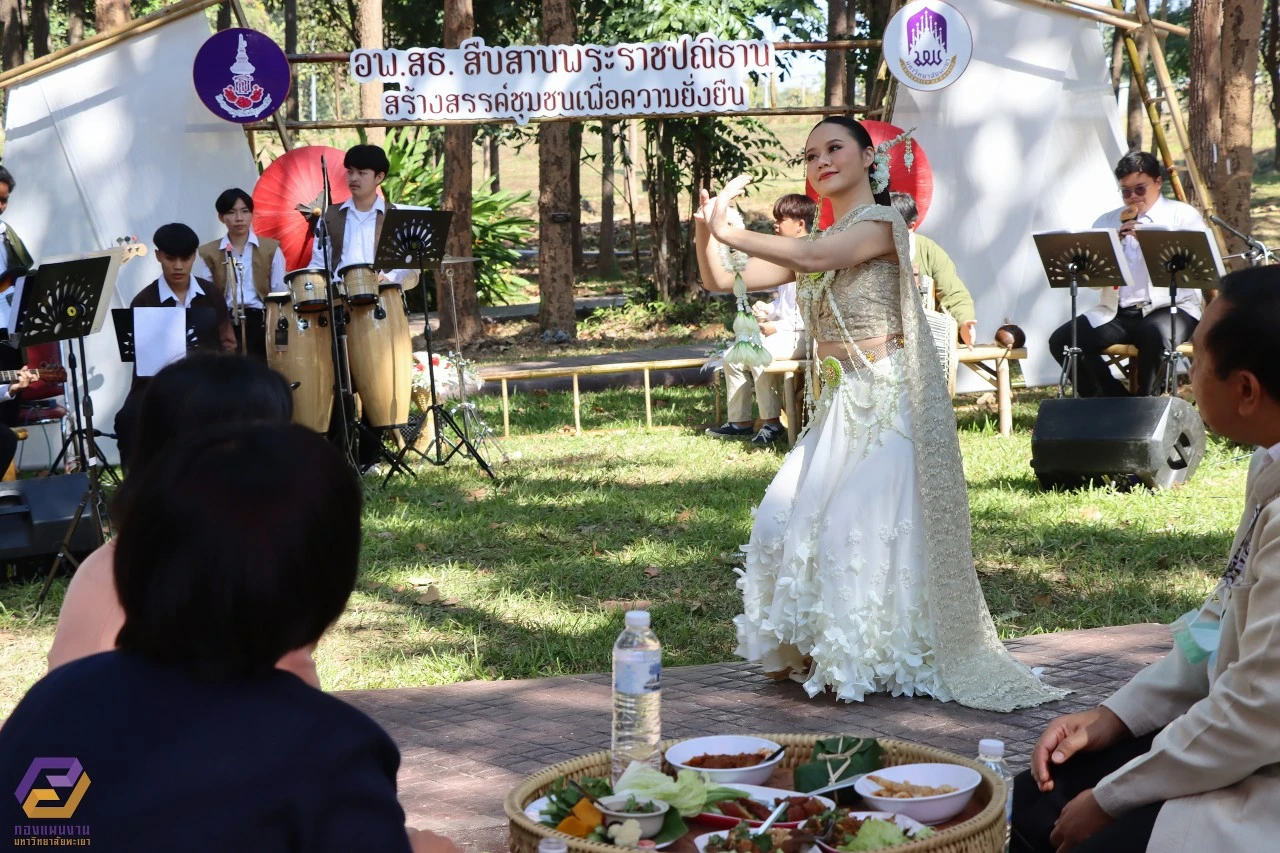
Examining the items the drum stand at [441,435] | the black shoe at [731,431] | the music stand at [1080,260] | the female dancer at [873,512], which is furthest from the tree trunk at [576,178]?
the female dancer at [873,512]

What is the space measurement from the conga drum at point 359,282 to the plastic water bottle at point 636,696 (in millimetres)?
6813

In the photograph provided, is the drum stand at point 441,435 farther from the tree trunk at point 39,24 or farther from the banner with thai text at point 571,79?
the tree trunk at point 39,24

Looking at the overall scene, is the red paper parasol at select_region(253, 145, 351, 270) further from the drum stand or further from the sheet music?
the sheet music

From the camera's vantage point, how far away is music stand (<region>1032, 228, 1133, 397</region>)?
884 centimetres

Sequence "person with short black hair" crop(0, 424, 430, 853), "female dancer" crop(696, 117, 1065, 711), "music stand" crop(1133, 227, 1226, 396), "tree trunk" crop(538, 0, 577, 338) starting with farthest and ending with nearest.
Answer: "tree trunk" crop(538, 0, 577, 338) < "music stand" crop(1133, 227, 1226, 396) < "female dancer" crop(696, 117, 1065, 711) < "person with short black hair" crop(0, 424, 430, 853)

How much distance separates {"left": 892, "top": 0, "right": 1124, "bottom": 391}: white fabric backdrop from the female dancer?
757cm

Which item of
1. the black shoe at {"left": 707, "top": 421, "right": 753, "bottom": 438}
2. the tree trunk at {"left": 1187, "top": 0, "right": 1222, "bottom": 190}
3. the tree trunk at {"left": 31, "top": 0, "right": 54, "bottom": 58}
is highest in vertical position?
the tree trunk at {"left": 31, "top": 0, "right": 54, "bottom": 58}

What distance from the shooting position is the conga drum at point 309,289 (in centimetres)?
914

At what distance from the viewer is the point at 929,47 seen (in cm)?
1187

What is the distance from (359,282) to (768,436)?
3273 millimetres

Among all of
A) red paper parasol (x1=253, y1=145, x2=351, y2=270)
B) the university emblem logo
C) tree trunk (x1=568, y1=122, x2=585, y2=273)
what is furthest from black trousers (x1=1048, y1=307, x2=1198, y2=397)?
tree trunk (x1=568, y1=122, x2=585, y2=273)

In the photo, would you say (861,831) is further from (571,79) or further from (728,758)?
(571,79)

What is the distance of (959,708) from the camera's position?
4820 millimetres

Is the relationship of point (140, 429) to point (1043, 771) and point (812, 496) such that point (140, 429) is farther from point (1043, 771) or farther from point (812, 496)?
point (812, 496)
